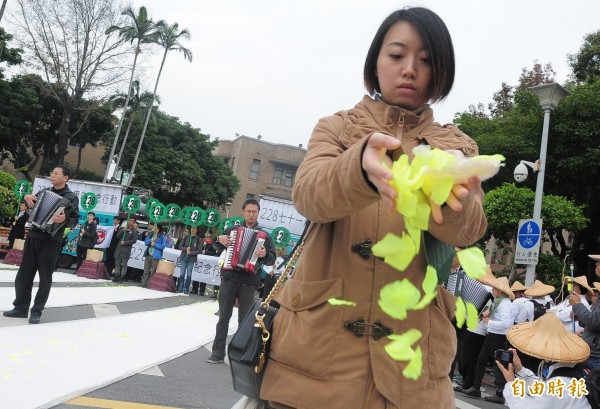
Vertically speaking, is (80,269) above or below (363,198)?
below

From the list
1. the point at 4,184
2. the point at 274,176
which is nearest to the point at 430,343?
the point at 4,184

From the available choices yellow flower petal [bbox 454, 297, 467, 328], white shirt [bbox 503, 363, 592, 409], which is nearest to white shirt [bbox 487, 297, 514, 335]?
white shirt [bbox 503, 363, 592, 409]

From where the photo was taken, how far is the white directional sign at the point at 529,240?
34.1 ft

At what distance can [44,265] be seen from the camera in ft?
21.5

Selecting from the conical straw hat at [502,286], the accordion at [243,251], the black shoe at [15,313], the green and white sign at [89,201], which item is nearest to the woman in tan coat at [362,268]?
the accordion at [243,251]

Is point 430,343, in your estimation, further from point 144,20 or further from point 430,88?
point 144,20

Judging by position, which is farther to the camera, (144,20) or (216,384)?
(144,20)

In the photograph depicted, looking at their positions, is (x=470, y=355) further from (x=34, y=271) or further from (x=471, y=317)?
(x=471, y=317)

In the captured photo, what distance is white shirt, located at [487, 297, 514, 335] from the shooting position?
753 centimetres

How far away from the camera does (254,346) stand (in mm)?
1508

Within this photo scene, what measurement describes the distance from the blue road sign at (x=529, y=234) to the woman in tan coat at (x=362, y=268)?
973 centimetres

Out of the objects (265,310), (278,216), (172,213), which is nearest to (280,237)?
(278,216)

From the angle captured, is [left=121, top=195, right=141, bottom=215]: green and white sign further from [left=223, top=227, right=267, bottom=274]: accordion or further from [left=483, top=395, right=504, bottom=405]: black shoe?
[left=483, top=395, right=504, bottom=405]: black shoe

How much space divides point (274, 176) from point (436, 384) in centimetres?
5315
